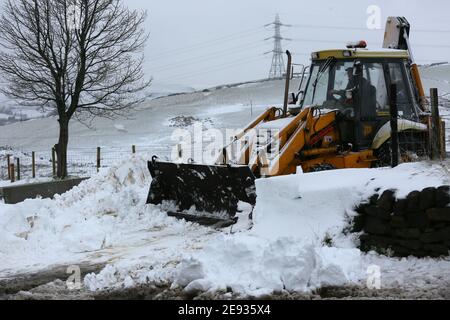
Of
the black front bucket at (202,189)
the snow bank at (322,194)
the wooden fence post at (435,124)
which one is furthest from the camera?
the black front bucket at (202,189)

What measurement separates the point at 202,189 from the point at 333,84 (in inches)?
118

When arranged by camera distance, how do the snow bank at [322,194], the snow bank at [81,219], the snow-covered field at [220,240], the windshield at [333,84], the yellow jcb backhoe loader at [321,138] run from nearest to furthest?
the snow-covered field at [220,240] < the snow bank at [322,194] < the snow bank at [81,219] < the yellow jcb backhoe loader at [321,138] < the windshield at [333,84]

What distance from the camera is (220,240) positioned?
246 inches

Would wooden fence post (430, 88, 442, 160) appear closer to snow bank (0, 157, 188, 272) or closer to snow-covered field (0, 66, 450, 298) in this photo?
snow-covered field (0, 66, 450, 298)

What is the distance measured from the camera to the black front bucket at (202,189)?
9172 mm

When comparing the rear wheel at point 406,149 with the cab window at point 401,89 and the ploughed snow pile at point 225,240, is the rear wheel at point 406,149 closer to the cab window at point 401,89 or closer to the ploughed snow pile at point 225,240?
the cab window at point 401,89

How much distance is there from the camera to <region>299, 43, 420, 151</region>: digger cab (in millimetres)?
10031

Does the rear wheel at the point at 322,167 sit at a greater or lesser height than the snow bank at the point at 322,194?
greater

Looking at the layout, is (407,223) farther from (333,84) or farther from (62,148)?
(62,148)

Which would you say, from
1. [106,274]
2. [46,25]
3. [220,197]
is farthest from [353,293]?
[46,25]

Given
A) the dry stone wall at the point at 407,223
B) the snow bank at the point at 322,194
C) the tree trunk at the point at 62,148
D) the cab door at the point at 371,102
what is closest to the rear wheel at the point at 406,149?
the cab door at the point at 371,102

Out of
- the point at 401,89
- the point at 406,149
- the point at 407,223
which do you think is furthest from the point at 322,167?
the point at 407,223

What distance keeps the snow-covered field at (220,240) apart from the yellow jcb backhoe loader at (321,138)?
53 centimetres

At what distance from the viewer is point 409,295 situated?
5.31 metres
